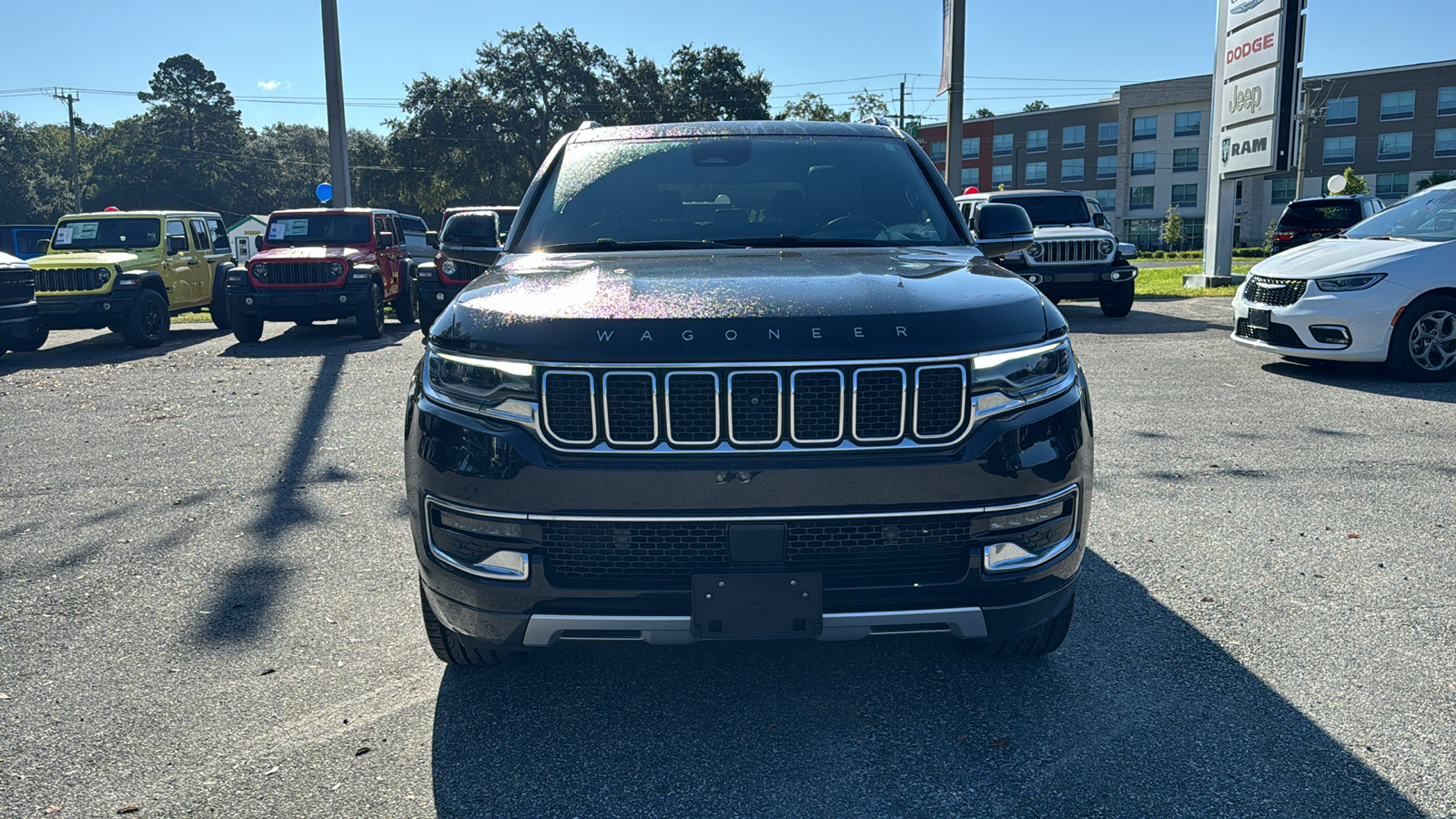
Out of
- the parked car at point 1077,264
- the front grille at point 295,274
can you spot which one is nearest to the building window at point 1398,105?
the parked car at point 1077,264

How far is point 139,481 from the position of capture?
642cm

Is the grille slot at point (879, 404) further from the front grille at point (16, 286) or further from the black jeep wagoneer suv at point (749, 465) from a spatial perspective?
the front grille at point (16, 286)

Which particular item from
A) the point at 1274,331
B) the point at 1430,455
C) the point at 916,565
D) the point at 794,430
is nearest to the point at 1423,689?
the point at 916,565

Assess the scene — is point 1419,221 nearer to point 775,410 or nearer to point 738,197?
point 738,197

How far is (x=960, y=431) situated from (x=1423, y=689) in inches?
70.9

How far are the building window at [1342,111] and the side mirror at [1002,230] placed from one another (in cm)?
7531

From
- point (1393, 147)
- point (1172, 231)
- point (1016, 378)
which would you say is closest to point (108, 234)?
point (1016, 378)

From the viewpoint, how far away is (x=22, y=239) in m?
34.0

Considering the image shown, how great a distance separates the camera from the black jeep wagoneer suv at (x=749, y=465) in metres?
2.65

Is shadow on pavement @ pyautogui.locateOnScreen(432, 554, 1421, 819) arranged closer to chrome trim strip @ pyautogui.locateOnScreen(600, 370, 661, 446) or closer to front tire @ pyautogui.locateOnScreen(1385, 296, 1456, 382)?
chrome trim strip @ pyautogui.locateOnScreen(600, 370, 661, 446)

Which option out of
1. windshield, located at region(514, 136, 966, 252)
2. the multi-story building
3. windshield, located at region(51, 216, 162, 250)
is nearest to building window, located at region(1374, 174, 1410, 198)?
the multi-story building

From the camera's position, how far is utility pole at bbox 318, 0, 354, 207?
63.5ft

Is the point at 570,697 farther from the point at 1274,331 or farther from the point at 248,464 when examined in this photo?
the point at 1274,331

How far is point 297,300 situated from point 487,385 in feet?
42.1
